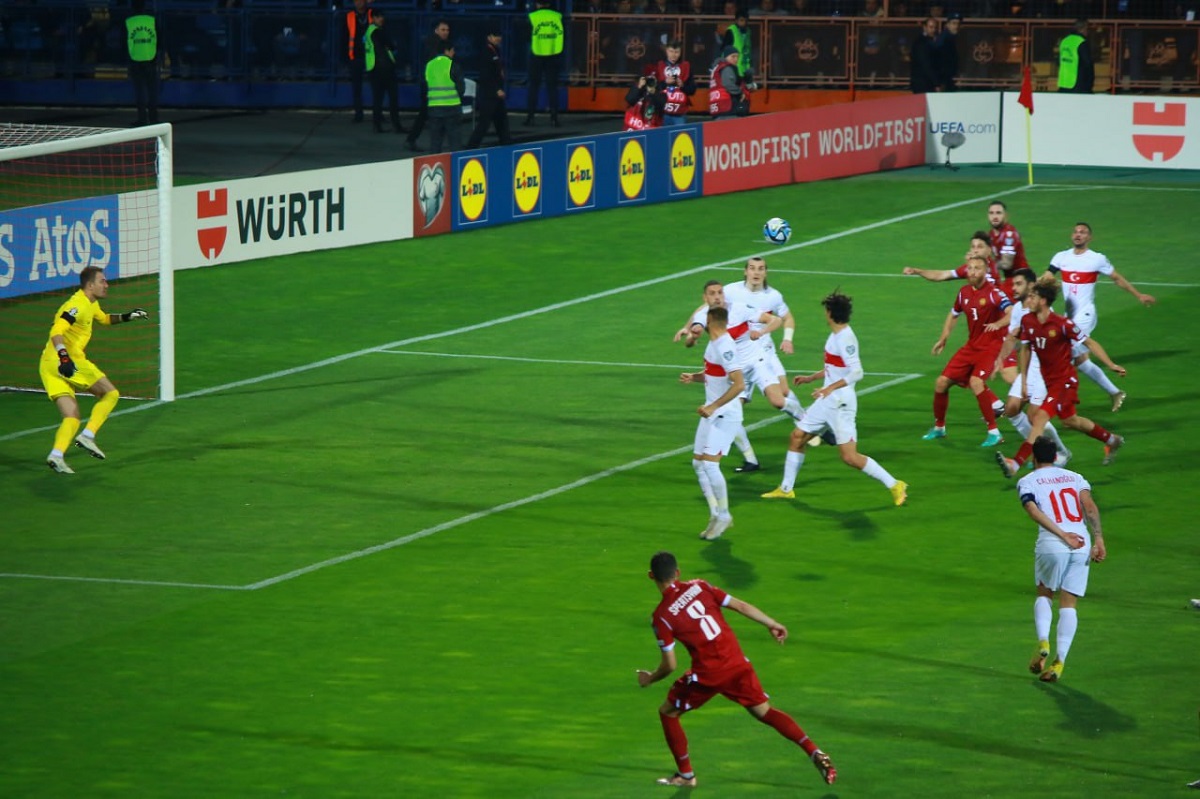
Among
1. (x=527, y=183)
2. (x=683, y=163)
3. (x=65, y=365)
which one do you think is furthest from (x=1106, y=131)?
(x=65, y=365)

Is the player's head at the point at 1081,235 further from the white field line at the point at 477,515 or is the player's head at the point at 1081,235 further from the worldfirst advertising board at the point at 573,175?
Result: the worldfirst advertising board at the point at 573,175

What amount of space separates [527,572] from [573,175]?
71.1 feet

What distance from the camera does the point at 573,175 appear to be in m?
38.0

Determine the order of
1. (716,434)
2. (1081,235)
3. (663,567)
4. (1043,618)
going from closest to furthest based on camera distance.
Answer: (663,567) < (1043,618) < (716,434) < (1081,235)

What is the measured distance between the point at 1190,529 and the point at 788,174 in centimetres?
2472

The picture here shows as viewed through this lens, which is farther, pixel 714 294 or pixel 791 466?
pixel 791 466

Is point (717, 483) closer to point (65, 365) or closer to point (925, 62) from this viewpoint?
point (65, 365)

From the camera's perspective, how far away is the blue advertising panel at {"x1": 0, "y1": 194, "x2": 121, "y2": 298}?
2862 cm

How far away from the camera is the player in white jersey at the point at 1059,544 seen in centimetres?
1405

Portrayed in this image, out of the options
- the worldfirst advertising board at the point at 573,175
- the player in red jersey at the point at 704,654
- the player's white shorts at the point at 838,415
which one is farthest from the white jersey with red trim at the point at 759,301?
the worldfirst advertising board at the point at 573,175

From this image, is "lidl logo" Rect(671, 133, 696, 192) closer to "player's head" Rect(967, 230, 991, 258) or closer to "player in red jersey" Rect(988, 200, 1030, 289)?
"player in red jersey" Rect(988, 200, 1030, 289)

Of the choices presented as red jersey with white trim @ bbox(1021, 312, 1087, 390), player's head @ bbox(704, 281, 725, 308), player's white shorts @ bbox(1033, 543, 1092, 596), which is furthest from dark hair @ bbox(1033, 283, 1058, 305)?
player's white shorts @ bbox(1033, 543, 1092, 596)

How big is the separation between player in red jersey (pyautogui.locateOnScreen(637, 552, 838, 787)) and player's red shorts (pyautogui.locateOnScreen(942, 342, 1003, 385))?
381 inches

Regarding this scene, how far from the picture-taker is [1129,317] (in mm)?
29375
